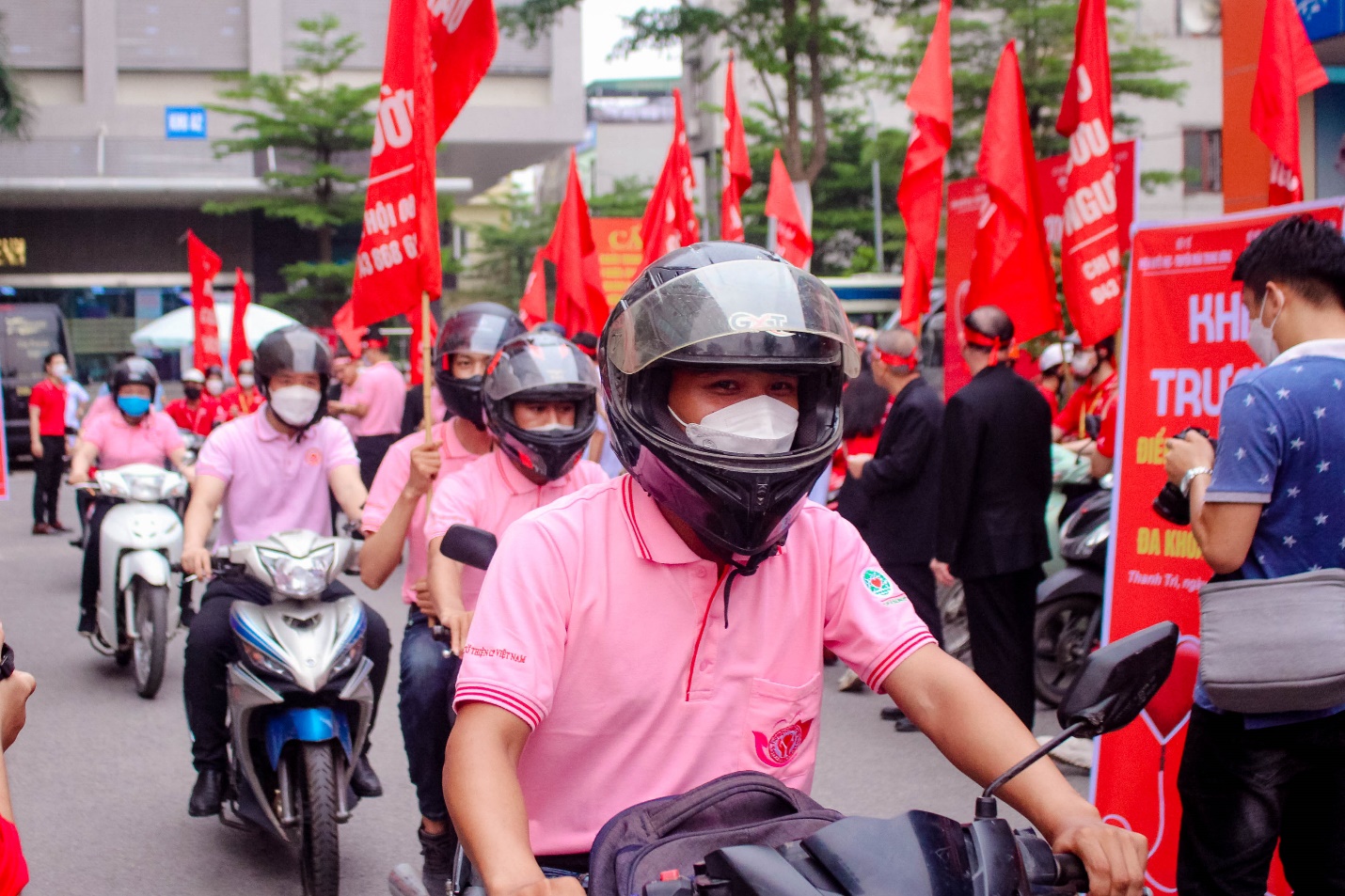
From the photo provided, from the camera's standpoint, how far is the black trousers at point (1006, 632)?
21.0 feet

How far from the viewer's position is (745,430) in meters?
2.20

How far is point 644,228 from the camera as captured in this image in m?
12.2

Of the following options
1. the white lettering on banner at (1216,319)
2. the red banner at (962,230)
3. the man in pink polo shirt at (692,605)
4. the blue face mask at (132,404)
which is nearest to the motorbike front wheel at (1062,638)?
the red banner at (962,230)

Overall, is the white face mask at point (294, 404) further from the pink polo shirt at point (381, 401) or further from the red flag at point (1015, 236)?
the pink polo shirt at point (381, 401)

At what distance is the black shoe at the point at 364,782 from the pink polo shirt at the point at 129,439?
5.32 m

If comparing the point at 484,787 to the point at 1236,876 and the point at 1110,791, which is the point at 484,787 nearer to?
the point at 1236,876

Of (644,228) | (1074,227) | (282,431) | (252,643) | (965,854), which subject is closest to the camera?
(965,854)

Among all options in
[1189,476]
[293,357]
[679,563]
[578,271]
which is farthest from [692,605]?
[578,271]

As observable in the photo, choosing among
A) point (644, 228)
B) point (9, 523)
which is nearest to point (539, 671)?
point (644, 228)

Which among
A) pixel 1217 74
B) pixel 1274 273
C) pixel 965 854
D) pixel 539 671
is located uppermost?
pixel 1217 74

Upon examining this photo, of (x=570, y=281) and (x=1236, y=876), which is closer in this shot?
(x=1236, y=876)

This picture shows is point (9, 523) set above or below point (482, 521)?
below

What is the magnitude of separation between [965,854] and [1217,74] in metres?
37.9

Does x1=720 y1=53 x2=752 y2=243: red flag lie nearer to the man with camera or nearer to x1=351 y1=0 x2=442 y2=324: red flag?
x1=351 y1=0 x2=442 y2=324: red flag
